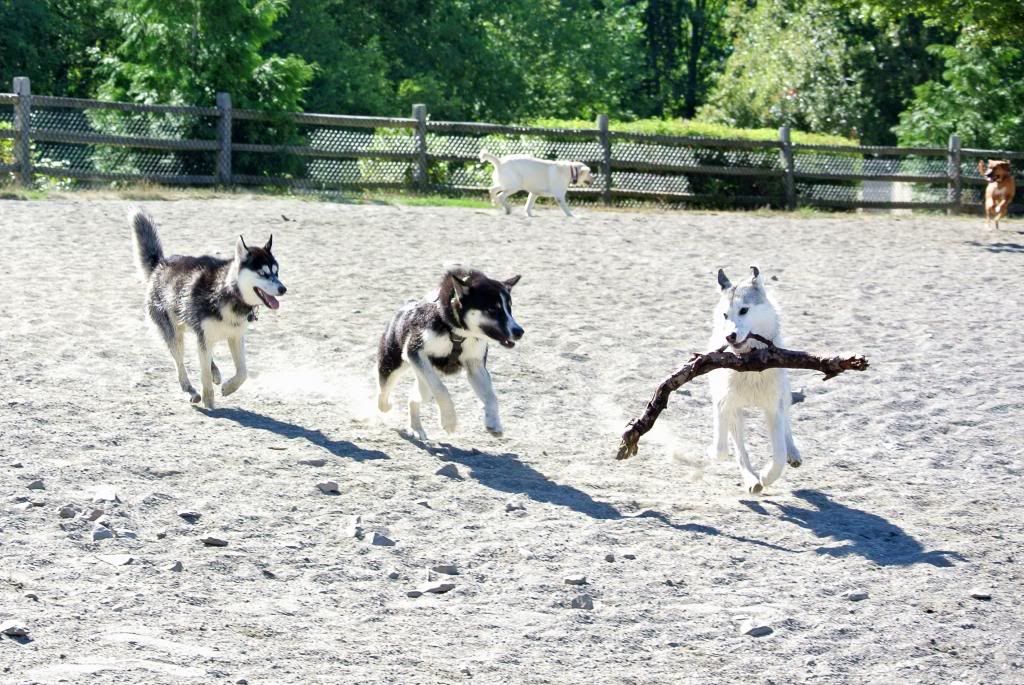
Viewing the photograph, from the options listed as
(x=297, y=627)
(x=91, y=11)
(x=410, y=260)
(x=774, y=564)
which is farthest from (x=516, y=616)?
(x=91, y=11)

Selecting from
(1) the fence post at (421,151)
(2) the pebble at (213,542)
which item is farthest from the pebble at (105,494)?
(1) the fence post at (421,151)

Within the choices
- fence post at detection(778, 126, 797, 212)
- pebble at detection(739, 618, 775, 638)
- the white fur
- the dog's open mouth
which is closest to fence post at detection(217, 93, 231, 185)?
the white fur

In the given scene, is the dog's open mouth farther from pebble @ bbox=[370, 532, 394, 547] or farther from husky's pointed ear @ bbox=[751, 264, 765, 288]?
husky's pointed ear @ bbox=[751, 264, 765, 288]

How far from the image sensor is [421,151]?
23547 mm

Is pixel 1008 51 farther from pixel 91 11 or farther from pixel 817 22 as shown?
pixel 91 11

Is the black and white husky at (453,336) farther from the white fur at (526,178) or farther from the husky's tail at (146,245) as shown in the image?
the white fur at (526,178)

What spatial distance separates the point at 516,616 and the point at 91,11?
30.6m

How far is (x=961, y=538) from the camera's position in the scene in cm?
668

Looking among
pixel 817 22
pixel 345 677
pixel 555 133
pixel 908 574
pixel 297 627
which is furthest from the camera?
pixel 817 22

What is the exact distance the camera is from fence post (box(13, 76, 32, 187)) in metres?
20.2

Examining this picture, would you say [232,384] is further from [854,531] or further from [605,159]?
[605,159]

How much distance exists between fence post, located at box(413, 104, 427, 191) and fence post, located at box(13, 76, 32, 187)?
6.11m

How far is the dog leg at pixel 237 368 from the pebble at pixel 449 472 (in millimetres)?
1949

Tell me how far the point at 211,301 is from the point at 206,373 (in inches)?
17.5
